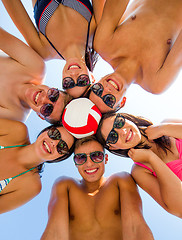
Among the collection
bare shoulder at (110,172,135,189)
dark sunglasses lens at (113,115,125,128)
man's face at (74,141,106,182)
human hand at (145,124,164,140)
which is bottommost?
bare shoulder at (110,172,135,189)

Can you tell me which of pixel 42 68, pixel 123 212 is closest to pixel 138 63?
pixel 42 68

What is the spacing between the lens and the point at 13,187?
260 centimetres

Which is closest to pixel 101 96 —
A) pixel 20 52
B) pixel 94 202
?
pixel 20 52

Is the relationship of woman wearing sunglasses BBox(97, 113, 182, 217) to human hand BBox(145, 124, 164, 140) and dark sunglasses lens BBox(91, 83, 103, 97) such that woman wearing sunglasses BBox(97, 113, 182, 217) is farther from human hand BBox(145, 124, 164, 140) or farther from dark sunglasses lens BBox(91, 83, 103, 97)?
dark sunglasses lens BBox(91, 83, 103, 97)

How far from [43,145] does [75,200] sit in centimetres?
76

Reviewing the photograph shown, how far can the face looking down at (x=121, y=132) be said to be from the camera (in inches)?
93.0

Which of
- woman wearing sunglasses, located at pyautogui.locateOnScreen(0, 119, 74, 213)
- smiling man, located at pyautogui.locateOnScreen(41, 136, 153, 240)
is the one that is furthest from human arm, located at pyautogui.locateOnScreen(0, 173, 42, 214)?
smiling man, located at pyautogui.locateOnScreen(41, 136, 153, 240)

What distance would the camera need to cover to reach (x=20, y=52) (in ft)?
8.79

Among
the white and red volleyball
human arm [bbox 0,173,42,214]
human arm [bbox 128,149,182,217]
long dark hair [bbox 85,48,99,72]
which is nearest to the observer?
human arm [bbox 128,149,182,217]

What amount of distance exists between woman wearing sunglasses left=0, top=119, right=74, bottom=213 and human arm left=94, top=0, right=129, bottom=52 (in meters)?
1.15

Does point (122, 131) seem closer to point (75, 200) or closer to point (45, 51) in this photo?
point (75, 200)

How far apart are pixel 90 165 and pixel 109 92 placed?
2.73ft

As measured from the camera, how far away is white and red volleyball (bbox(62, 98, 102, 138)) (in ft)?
7.59

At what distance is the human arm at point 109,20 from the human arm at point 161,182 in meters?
1.34
